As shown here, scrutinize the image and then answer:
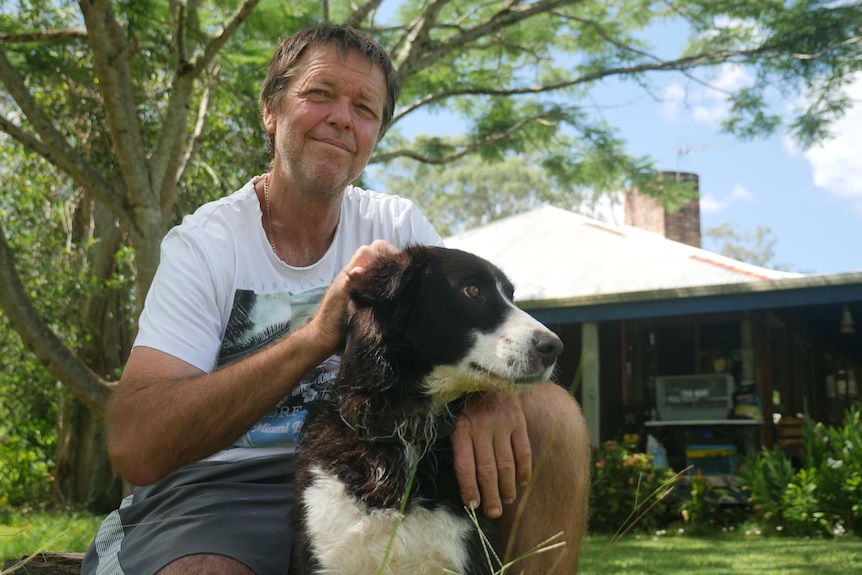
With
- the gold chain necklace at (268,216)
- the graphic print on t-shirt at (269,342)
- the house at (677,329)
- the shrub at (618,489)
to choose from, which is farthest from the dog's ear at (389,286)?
the house at (677,329)

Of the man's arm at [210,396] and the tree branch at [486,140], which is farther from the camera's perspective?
the tree branch at [486,140]

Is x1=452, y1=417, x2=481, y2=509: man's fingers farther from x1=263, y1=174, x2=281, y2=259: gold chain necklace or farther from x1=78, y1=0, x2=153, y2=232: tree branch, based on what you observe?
x1=78, y1=0, x2=153, y2=232: tree branch

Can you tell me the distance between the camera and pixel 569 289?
1562 cm

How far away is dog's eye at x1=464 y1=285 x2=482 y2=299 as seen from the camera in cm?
251

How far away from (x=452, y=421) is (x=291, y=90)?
56.9 inches

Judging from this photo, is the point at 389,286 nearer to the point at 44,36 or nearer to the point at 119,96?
the point at 119,96

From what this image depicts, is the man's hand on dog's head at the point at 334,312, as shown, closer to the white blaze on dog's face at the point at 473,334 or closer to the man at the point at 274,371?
the man at the point at 274,371

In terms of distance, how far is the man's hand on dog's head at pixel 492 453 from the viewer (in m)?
2.35

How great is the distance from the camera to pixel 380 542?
7.51 ft

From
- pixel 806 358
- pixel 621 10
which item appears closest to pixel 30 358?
pixel 621 10

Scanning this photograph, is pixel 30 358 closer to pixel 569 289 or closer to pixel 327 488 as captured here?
pixel 569 289

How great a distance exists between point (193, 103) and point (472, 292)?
972cm

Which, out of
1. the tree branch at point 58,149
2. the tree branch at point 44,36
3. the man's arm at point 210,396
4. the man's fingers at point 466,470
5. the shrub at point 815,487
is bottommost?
the shrub at point 815,487

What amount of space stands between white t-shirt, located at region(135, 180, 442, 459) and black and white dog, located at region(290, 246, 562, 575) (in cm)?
30
